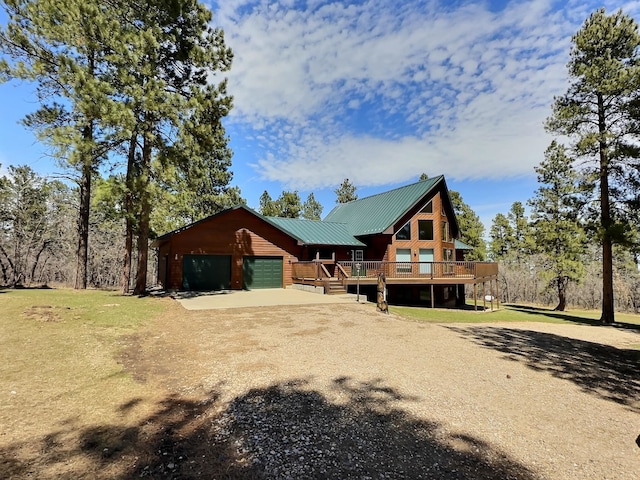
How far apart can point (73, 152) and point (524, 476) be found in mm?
15005

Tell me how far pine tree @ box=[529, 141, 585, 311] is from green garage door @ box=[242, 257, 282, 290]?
20161mm

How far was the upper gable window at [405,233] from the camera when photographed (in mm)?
24922

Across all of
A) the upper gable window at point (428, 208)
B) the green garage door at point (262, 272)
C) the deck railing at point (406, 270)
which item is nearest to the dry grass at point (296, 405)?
the deck railing at point (406, 270)

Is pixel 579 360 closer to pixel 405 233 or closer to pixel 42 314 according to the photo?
pixel 42 314

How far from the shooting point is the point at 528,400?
5637 millimetres

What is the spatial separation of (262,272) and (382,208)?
1090 cm

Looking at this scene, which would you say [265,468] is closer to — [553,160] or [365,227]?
[365,227]

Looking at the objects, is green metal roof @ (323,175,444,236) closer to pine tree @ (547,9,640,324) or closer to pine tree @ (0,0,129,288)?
pine tree @ (547,9,640,324)

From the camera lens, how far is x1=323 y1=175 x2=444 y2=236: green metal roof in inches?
974

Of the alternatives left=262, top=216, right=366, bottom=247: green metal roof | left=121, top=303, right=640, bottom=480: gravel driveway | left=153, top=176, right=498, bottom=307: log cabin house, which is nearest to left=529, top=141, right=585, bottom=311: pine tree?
left=153, top=176, right=498, bottom=307: log cabin house

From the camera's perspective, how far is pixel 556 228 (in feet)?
86.7

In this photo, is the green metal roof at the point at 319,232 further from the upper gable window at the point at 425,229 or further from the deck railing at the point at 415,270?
the upper gable window at the point at 425,229

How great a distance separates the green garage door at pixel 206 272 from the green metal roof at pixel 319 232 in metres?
4.58

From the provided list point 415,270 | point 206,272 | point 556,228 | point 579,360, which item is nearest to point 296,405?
point 579,360
